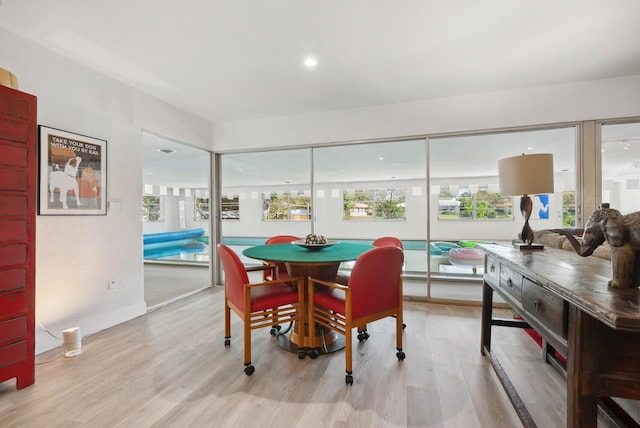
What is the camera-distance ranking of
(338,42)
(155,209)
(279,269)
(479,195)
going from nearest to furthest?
(338,42) → (279,269) → (479,195) → (155,209)

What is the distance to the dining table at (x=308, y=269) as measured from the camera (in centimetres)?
218

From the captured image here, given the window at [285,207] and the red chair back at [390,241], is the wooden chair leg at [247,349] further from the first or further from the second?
the window at [285,207]

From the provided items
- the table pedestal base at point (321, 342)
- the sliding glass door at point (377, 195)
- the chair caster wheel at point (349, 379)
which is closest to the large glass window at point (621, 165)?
the sliding glass door at point (377, 195)

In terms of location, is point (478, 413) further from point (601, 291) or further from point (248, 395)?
point (248, 395)

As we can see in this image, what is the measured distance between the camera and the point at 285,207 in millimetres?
4895

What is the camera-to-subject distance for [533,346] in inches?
95.0

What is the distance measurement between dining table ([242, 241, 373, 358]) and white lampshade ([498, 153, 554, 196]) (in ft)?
4.02

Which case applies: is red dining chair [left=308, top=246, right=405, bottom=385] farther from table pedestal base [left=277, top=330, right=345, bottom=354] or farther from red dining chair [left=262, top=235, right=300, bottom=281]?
red dining chair [left=262, top=235, right=300, bottom=281]

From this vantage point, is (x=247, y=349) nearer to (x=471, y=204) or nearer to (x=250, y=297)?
(x=250, y=297)

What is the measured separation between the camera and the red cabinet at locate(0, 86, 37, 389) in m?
1.75

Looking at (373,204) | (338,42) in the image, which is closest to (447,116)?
(338,42)

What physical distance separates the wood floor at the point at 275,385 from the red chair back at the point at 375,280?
18.9 inches

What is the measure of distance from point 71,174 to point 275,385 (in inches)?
101

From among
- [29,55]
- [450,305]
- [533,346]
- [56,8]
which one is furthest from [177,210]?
[533,346]
